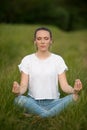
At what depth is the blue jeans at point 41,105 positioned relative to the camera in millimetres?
5188

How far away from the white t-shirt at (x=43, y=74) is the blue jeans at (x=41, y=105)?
0.31 ft

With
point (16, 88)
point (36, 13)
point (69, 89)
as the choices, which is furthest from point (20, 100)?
point (36, 13)

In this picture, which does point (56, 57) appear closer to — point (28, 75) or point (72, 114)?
point (28, 75)

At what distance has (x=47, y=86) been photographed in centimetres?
539

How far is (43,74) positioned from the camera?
17.6 feet

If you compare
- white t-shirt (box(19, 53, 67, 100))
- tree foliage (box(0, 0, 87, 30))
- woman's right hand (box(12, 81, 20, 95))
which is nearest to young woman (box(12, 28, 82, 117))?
white t-shirt (box(19, 53, 67, 100))

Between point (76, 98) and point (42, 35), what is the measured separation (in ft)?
2.73

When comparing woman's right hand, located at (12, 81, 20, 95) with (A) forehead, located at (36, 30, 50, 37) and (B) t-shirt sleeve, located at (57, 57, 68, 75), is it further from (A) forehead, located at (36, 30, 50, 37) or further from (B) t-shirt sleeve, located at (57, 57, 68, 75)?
(A) forehead, located at (36, 30, 50, 37)

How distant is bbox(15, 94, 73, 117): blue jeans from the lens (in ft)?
17.0

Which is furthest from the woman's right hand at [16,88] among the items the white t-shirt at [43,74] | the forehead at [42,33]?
the forehead at [42,33]

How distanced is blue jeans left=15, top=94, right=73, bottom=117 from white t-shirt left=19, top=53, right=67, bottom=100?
94mm

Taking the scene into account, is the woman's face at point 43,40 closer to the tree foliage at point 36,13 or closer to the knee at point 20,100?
the knee at point 20,100

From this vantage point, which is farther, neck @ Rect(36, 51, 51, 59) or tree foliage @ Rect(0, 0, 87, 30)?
tree foliage @ Rect(0, 0, 87, 30)

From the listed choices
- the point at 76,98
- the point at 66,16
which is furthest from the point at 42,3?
the point at 76,98
